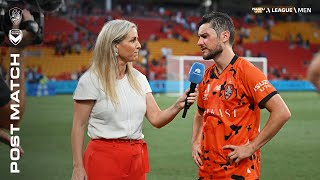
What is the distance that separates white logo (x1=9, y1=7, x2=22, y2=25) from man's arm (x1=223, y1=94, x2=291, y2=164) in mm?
1972

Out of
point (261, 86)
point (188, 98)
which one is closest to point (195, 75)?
point (188, 98)

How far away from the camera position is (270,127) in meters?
3.96

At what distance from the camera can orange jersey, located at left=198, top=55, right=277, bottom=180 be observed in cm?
406

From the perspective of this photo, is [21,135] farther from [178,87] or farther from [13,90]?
[178,87]

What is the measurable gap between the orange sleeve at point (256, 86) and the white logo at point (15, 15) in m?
1.81

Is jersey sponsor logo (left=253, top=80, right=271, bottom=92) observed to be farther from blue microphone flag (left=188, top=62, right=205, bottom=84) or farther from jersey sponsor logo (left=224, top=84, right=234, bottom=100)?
blue microphone flag (left=188, top=62, right=205, bottom=84)

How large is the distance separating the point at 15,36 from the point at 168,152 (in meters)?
7.22

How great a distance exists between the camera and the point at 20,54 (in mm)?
4156

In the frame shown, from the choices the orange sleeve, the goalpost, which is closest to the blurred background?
the goalpost

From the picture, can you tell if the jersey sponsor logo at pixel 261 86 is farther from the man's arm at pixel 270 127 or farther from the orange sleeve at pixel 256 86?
the man's arm at pixel 270 127

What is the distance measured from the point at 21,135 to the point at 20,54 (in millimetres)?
9588

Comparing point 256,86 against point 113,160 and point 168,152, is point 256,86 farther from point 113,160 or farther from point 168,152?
point 168,152

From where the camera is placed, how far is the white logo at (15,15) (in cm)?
424

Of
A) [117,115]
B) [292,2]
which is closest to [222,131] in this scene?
[117,115]
